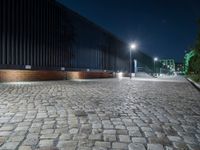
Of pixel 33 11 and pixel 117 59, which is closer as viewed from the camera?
pixel 33 11

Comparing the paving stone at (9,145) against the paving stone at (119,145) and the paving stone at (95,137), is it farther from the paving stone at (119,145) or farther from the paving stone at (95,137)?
the paving stone at (119,145)

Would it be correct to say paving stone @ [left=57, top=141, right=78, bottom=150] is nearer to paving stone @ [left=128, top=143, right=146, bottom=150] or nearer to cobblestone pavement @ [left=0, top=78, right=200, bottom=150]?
cobblestone pavement @ [left=0, top=78, right=200, bottom=150]

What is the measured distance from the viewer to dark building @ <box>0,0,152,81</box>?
62.2 feet

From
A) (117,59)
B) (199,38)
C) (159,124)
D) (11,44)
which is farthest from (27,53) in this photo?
(117,59)

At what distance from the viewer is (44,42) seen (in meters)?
23.5

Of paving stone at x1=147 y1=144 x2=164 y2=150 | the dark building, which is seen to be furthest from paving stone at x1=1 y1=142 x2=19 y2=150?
the dark building

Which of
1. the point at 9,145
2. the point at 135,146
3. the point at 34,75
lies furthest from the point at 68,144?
the point at 34,75

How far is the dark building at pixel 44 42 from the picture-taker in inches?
747

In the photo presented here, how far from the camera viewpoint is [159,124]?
567 centimetres

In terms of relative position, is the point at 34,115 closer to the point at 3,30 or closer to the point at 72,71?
the point at 3,30

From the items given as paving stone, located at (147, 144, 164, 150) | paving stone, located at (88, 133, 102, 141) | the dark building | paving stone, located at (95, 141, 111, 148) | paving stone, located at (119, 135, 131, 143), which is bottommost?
paving stone, located at (147, 144, 164, 150)

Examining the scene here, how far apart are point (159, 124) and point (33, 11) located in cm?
1862

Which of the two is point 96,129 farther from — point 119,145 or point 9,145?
point 9,145

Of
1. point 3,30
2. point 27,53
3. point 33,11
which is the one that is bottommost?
point 27,53
